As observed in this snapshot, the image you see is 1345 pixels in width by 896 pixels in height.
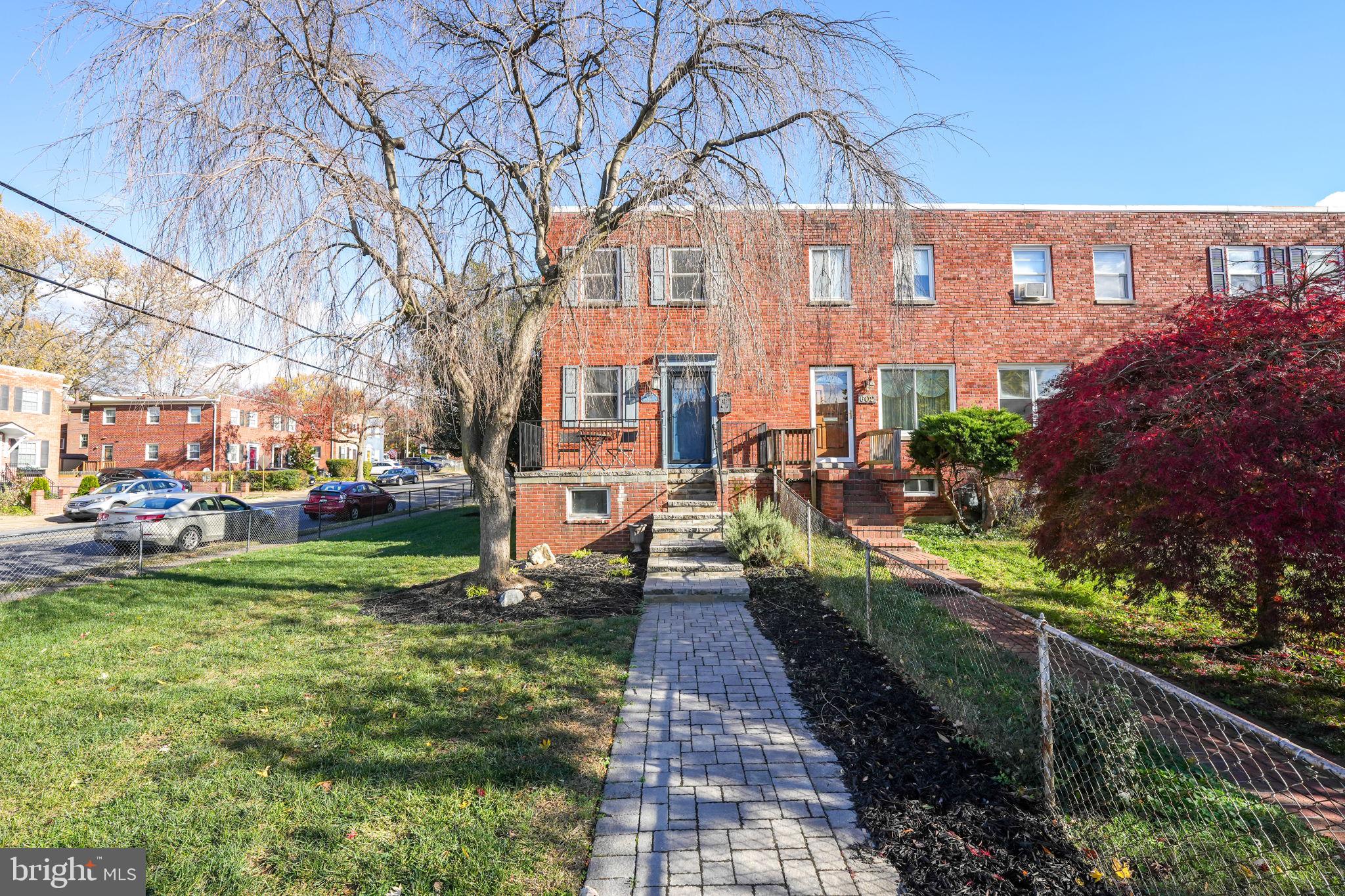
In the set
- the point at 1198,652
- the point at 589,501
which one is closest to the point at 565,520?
the point at 589,501

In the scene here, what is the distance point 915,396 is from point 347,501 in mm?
20847

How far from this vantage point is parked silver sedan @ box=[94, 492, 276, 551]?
44.0 ft

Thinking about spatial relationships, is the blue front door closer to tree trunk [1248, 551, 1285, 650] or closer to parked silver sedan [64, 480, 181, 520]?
tree trunk [1248, 551, 1285, 650]

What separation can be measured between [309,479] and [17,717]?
45.5 meters

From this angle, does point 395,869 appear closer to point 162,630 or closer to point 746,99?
point 162,630

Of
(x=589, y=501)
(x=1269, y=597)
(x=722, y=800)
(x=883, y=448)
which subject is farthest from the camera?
(x=883, y=448)

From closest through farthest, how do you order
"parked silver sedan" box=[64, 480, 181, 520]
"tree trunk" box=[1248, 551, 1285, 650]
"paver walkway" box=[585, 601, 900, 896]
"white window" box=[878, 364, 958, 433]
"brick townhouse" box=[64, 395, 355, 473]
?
"paver walkway" box=[585, 601, 900, 896], "tree trunk" box=[1248, 551, 1285, 650], "white window" box=[878, 364, 958, 433], "parked silver sedan" box=[64, 480, 181, 520], "brick townhouse" box=[64, 395, 355, 473]

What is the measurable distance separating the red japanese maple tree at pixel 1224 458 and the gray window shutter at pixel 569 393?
9.29 metres

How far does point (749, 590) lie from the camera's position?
840cm

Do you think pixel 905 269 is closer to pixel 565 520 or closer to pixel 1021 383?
pixel 565 520

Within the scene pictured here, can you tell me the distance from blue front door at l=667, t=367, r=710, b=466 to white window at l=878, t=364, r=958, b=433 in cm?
369

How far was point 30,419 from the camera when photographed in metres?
33.0

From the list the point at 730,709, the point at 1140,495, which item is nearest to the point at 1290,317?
the point at 1140,495

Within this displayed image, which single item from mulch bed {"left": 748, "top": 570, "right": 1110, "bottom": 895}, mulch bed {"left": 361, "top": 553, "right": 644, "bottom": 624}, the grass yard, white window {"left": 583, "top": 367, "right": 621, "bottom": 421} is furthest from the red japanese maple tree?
white window {"left": 583, "top": 367, "right": 621, "bottom": 421}
